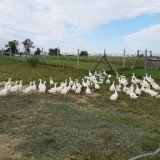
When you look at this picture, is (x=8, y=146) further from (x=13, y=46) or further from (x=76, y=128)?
(x=13, y=46)

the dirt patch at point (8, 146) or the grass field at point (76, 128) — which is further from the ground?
the grass field at point (76, 128)

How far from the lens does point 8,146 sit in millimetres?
9641

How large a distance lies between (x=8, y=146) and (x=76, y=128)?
2.35 metres

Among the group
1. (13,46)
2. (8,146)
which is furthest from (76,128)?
(13,46)

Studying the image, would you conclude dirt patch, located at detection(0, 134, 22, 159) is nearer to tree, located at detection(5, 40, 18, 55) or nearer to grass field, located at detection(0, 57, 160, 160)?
grass field, located at detection(0, 57, 160, 160)

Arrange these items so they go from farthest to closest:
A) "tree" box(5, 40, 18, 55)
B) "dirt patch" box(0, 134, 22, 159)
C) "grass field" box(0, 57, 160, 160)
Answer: "tree" box(5, 40, 18, 55) < "grass field" box(0, 57, 160, 160) < "dirt patch" box(0, 134, 22, 159)

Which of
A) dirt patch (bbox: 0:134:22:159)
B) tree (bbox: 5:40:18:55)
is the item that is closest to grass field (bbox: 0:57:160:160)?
dirt patch (bbox: 0:134:22:159)

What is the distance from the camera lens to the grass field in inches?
363

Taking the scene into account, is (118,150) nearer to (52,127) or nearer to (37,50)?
(52,127)

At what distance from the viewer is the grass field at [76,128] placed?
→ 9211mm

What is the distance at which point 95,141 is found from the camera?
10.0 metres

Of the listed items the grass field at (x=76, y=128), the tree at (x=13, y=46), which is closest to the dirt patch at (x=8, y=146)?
the grass field at (x=76, y=128)

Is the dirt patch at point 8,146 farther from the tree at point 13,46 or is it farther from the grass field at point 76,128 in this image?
the tree at point 13,46

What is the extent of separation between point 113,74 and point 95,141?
17470 mm
